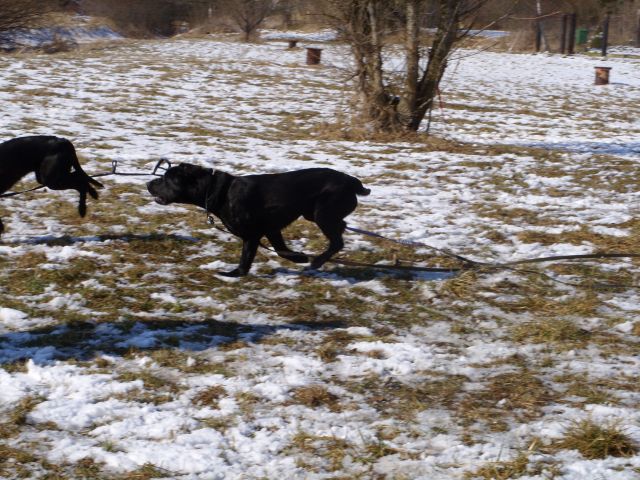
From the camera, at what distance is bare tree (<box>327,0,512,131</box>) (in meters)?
11.3

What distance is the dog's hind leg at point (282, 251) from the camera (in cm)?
575

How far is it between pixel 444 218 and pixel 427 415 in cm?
384

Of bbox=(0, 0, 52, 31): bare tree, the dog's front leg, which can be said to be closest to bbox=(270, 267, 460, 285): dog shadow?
the dog's front leg

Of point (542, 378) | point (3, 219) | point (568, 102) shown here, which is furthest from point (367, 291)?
point (568, 102)

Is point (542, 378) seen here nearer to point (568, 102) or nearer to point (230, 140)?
point (230, 140)

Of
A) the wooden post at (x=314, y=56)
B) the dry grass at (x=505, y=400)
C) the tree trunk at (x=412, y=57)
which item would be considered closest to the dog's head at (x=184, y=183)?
the dry grass at (x=505, y=400)

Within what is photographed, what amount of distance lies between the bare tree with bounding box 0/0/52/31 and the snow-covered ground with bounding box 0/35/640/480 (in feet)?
57.9

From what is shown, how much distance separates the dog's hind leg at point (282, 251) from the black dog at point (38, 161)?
1.79 meters

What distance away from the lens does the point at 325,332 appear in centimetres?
472

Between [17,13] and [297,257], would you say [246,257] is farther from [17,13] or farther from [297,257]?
[17,13]

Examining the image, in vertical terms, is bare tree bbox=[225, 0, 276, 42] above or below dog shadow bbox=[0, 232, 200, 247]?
above

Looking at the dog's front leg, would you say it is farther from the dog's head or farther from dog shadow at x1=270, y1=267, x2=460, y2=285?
the dog's head

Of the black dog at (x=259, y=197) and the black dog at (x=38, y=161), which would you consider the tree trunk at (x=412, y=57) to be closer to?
the black dog at (x=259, y=197)

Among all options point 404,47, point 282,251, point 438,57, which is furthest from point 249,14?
point 282,251
